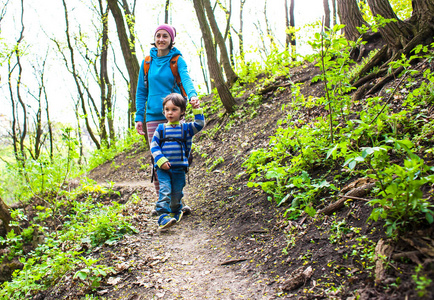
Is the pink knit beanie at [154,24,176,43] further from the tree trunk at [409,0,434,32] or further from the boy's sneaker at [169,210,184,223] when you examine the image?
the tree trunk at [409,0,434,32]

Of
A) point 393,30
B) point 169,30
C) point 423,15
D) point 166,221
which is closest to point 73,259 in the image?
point 166,221

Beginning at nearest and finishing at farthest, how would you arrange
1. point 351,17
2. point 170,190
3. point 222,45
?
point 170,190 → point 351,17 → point 222,45

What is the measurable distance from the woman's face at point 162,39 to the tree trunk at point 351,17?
4.54m

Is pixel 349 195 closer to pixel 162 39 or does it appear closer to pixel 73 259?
pixel 73 259

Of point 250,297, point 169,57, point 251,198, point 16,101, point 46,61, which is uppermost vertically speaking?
point 46,61

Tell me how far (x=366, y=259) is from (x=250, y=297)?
875 mm

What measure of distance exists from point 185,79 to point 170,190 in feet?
5.39

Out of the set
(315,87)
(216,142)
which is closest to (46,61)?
(216,142)

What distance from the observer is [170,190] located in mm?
3854

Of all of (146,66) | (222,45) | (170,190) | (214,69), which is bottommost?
(170,190)

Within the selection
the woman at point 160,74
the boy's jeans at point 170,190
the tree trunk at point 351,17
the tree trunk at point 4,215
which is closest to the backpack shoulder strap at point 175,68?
the woman at point 160,74

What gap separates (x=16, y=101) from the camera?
21.8 m

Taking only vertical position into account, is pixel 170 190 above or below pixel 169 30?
below

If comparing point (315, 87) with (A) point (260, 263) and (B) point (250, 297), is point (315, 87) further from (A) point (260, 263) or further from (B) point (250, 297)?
(B) point (250, 297)
